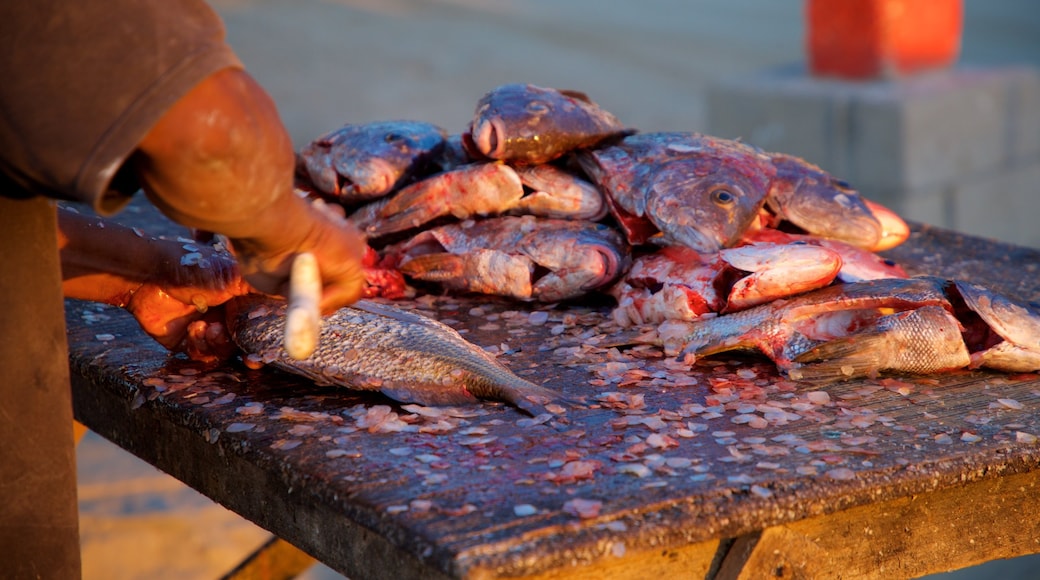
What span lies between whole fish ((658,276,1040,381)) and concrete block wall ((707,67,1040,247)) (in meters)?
5.56

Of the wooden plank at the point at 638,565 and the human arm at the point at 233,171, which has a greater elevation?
the human arm at the point at 233,171

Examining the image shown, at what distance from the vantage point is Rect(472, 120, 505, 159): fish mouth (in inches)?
128

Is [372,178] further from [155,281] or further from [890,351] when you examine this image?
[890,351]

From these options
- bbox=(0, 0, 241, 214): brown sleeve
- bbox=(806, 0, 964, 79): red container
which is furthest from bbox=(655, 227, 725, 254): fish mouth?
bbox=(806, 0, 964, 79): red container

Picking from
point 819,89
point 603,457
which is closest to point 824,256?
point 603,457

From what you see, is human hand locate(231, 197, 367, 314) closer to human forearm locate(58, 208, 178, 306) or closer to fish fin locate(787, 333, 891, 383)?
human forearm locate(58, 208, 178, 306)

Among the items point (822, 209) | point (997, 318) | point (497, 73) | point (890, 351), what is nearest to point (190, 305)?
point (890, 351)

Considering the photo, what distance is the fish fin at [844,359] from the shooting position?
2619 millimetres

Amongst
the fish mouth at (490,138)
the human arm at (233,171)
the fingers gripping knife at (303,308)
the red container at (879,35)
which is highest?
the human arm at (233,171)

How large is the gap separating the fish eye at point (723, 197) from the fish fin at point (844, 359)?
0.58 metres

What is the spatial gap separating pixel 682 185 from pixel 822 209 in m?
0.44

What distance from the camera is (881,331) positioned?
263cm

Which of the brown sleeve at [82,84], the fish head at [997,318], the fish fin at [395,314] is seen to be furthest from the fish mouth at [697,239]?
the brown sleeve at [82,84]

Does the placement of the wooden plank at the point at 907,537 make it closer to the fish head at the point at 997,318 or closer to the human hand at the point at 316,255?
the fish head at the point at 997,318
